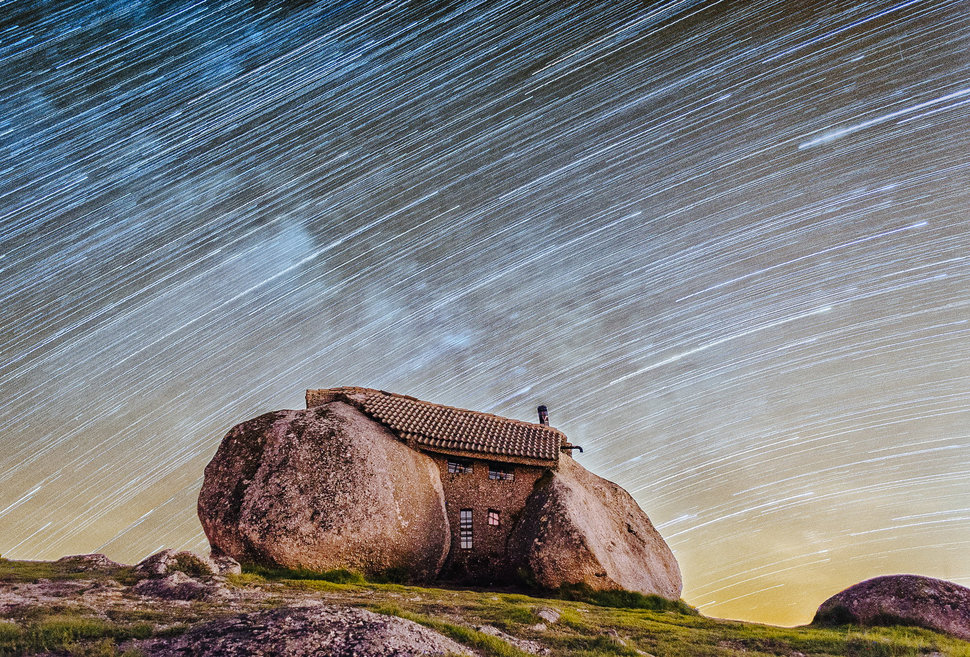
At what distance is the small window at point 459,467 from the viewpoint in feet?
90.5

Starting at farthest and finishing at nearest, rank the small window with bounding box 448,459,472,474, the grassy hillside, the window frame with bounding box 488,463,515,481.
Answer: the window frame with bounding box 488,463,515,481
the small window with bounding box 448,459,472,474
the grassy hillside

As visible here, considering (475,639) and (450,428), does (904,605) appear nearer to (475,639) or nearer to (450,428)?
(475,639)

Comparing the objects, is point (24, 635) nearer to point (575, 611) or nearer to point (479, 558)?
point (575, 611)

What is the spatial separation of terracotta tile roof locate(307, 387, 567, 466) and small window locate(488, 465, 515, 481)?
3.04 feet

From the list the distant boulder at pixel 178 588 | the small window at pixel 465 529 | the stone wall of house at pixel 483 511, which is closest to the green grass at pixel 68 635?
the distant boulder at pixel 178 588

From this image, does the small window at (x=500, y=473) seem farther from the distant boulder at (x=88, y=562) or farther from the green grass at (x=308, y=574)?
the distant boulder at (x=88, y=562)

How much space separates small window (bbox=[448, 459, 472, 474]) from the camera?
2758cm

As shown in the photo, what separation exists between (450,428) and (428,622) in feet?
48.7

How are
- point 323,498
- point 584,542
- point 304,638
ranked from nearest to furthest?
point 304,638 → point 323,498 → point 584,542

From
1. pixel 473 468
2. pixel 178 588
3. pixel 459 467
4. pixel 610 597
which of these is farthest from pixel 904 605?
pixel 178 588

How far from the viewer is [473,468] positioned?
27906 millimetres

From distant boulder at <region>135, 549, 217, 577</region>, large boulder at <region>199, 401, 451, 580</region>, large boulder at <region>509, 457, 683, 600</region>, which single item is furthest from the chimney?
distant boulder at <region>135, 549, 217, 577</region>

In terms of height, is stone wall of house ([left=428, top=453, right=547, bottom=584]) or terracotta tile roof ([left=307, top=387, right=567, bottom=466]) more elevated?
terracotta tile roof ([left=307, top=387, right=567, bottom=466])

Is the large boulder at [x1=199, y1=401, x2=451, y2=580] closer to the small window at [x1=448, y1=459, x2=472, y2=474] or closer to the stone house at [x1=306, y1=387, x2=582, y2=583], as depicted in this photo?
the stone house at [x1=306, y1=387, x2=582, y2=583]
